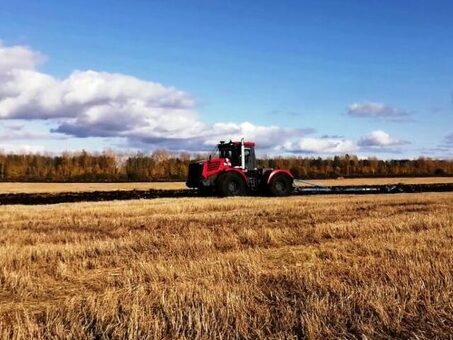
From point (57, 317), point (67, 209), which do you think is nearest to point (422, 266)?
point (57, 317)

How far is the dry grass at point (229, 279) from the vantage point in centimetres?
684

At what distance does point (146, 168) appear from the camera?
237 ft

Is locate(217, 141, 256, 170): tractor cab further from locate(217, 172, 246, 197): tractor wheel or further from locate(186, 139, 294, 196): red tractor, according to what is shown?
locate(217, 172, 246, 197): tractor wheel

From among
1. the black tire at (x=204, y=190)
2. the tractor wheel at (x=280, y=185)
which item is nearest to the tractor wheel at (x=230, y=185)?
the black tire at (x=204, y=190)

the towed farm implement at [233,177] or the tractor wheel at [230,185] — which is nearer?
the tractor wheel at [230,185]

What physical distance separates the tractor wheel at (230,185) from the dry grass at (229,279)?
35.1ft

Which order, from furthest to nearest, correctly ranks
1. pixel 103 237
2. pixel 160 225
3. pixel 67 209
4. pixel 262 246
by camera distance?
pixel 67 209
pixel 160 225
pixel 103 237
pixel 262 246

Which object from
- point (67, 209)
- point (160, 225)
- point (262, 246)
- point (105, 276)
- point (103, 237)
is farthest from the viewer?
point (67, 209)

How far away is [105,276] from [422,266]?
17.2ft

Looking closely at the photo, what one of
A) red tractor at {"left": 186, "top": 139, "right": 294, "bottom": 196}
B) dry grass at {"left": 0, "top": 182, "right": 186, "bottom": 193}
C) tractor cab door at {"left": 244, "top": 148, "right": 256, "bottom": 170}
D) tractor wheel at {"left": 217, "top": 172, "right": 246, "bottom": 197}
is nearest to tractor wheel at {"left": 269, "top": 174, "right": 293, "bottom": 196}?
red tractor at {"left": 186, "top": 139, "right": 294, "bottom": 196}

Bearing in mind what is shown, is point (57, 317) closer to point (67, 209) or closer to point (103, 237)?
point (103, 237)

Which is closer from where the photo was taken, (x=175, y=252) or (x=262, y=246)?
(x=175, y=252)

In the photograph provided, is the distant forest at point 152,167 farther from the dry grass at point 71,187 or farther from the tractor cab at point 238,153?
the tractor cab at point 238,153

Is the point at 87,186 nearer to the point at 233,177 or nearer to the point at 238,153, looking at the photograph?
the point at 238,153
